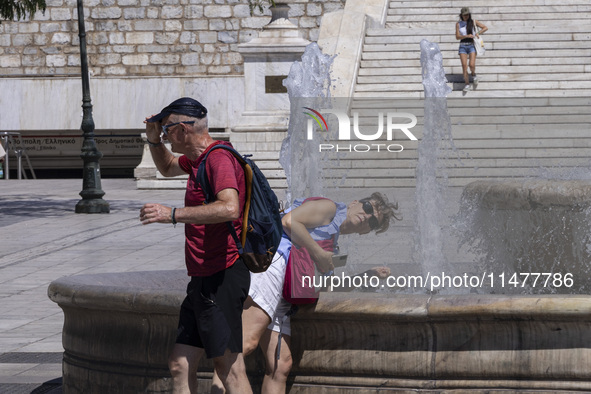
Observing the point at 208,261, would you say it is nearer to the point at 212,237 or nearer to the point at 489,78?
the point at 212,237

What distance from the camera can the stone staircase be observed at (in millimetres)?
17109

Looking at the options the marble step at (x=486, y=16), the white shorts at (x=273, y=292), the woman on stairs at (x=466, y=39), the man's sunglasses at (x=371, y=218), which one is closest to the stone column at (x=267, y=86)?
the marble step at (x=486, y=16)

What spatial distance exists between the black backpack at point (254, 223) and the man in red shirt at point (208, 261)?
0.03 meters

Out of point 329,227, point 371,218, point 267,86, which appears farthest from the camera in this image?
point 267,86

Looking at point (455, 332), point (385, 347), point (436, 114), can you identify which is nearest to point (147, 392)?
point (385, 347)

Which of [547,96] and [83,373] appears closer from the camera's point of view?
[83,373]

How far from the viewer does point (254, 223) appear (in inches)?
174

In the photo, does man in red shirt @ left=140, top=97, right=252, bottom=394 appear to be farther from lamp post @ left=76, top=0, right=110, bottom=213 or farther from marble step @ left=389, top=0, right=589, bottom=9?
marble step @ left=389, top=0, right=589, bottom=9

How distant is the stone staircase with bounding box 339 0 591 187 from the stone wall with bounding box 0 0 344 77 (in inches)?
219

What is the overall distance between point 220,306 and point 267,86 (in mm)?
17207

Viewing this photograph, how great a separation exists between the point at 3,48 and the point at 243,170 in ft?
84.9

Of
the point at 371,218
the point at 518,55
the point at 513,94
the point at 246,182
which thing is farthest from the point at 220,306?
the point at 518,55

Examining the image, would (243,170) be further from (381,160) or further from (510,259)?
(381,160)

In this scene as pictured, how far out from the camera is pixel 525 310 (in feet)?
15.5
